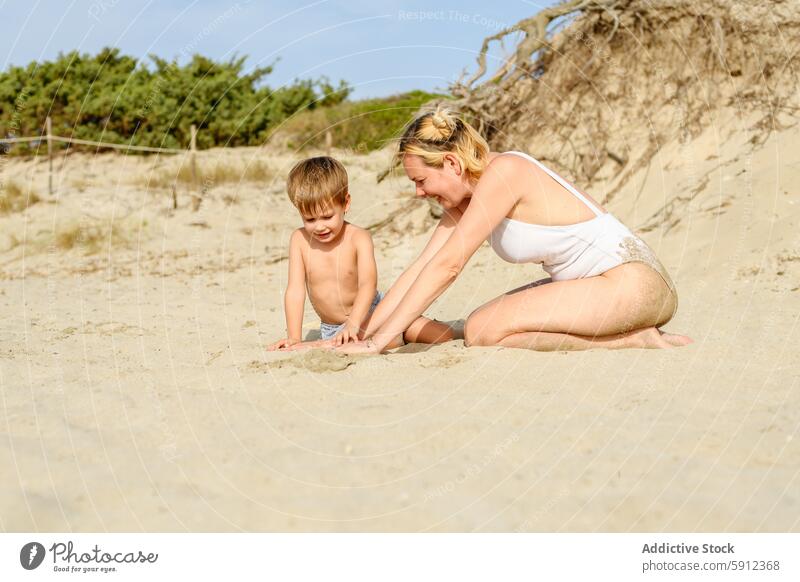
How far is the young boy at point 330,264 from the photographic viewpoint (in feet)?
13.9

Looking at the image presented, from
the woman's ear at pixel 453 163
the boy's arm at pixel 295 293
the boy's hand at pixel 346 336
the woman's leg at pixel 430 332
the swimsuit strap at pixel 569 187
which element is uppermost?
the woman's ear at pixel 453 163

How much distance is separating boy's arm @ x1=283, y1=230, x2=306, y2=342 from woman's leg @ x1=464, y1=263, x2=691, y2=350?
116cm

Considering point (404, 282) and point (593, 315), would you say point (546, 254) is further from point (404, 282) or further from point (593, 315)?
point (404, 282)

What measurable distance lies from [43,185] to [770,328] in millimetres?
11870

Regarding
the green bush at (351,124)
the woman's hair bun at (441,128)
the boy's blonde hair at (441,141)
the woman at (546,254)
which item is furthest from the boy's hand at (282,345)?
the green bush at (351,124)

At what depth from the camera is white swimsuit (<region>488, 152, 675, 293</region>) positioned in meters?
3.82

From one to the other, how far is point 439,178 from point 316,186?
29.7 inches

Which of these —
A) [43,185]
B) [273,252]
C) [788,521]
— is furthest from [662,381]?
[43,185]

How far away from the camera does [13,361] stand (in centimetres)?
391

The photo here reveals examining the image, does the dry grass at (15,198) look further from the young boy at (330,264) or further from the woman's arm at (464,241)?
the woman's arm at (464,241)

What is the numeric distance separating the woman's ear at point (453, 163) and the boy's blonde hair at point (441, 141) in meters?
0.01
